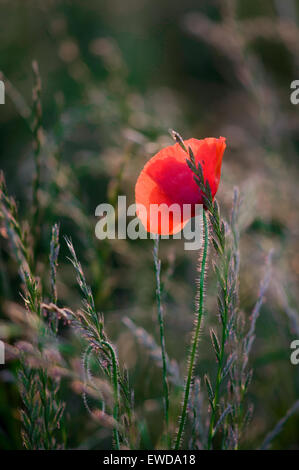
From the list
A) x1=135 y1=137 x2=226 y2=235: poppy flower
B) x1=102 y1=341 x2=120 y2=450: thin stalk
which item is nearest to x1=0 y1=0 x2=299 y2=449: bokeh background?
x1=102 y1=341 x2=120 y2=450: thin stalk

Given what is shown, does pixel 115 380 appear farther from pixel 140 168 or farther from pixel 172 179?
pixel 140 168

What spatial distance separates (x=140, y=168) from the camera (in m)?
1.27

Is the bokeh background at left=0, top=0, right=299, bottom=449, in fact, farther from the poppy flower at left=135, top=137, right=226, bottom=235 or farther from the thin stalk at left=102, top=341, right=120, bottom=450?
the poppy flower at left=135, top=137, right=226, bottom=235

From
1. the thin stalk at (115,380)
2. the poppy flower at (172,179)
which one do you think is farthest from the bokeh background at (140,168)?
the poppy flower at (172,179)

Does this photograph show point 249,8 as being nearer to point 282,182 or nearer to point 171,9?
point 171,9

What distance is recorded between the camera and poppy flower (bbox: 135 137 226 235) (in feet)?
1.88

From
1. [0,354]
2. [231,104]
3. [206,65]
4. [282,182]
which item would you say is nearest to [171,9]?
[206,65]

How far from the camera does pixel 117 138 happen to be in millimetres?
1363

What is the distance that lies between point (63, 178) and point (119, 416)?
0.68m

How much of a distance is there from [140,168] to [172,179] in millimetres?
705

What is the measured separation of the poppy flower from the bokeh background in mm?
210

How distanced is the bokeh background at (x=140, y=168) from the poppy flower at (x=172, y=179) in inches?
8.3

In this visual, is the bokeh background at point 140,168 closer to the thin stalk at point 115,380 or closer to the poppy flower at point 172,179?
the thin stalk at point 115,380

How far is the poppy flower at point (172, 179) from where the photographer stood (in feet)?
1.88
